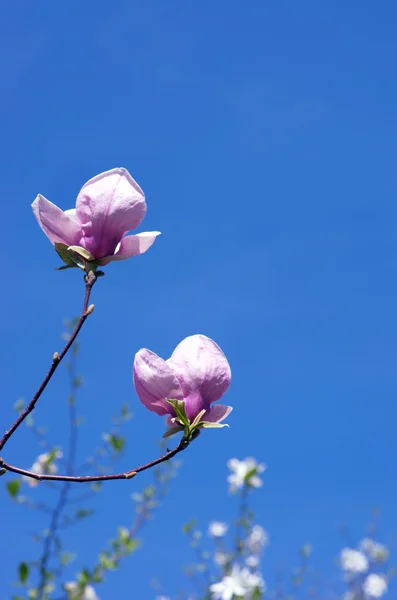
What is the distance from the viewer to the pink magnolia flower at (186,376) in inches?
48.6

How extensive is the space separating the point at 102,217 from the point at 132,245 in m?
0.08

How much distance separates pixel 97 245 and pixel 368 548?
6250 millimetres

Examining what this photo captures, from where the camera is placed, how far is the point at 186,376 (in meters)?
1.25

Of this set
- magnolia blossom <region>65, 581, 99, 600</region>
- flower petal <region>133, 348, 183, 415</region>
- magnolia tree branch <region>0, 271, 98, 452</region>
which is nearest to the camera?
magnolia tree branch <region>0, 271, 98, 452</region>

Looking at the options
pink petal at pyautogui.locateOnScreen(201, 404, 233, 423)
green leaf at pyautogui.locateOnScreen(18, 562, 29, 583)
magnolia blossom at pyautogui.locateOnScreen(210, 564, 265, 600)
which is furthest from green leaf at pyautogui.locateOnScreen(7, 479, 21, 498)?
pink petal at pyautogui.locateOnScreen(201, 404, 233, 423)

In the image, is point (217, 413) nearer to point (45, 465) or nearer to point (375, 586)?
point (45, 465)

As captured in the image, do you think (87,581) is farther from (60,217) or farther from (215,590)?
(60,217)

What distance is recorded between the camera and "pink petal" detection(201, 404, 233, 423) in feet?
4.26

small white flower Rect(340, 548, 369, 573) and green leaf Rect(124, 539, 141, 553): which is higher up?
small white flower Rect(340, 548, 369, 573)

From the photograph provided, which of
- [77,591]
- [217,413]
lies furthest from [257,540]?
[217,413]

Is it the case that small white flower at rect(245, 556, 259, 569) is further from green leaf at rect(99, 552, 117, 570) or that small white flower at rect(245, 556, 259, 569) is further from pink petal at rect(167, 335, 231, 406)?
pink petal at rect(167, 335, 231, 406)

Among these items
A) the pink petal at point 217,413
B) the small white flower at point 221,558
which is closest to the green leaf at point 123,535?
the small white flower at point 221,558

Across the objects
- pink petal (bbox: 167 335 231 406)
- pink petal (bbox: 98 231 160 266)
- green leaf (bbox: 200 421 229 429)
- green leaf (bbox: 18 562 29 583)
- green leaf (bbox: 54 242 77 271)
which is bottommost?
green leaf (bbox: 200 421 229 429)

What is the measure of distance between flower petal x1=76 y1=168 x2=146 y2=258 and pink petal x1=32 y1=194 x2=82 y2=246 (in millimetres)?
18
